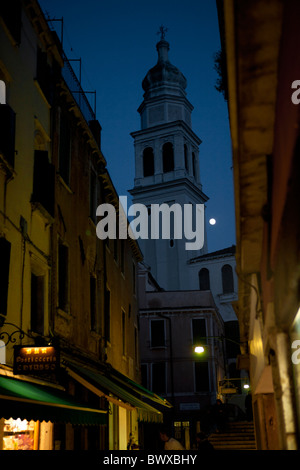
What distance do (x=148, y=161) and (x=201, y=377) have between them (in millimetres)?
31121

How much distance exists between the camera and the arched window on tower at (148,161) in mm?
62312

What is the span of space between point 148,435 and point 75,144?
19.7 meters

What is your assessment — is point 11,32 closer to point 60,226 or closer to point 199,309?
point 60,226

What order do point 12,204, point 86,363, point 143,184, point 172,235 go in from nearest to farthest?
point 12,204, point 86,363, point 172,235, point 143,184

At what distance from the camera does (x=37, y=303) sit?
1144 cm

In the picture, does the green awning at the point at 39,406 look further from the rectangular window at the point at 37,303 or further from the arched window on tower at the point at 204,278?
the arched window on tower at the point at 204,278

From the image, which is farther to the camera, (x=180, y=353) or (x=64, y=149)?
(x=180, y=353)

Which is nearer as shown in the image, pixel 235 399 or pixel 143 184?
pixel 235 399

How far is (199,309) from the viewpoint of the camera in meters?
38.6

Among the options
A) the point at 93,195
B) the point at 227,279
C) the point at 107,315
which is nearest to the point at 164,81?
the point at 227,279

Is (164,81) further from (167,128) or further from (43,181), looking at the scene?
(43,181)

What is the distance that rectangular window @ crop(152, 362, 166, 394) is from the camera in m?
37.3

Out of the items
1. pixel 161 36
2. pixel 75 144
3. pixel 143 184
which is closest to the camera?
pixel 75 144
